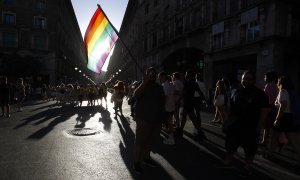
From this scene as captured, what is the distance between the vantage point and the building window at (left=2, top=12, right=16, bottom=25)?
4540cm

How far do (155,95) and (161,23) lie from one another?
33634mm

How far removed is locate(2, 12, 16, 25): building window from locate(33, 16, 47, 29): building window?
9.82 ft

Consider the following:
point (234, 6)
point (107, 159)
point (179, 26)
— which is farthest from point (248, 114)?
point (179, 26)

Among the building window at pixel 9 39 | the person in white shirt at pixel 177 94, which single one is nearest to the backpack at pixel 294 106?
the person in white shirt at pixel 177 94

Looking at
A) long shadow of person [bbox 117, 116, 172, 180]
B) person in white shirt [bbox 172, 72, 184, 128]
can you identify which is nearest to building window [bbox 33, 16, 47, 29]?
long shadow of person [bbox 117, 116, 172, 180]

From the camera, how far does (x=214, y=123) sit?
1188 cm

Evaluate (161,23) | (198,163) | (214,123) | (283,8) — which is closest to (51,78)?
(161,23)

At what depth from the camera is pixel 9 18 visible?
45875 millimetres

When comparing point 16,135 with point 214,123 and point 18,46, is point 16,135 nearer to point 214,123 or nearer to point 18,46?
point 214,123

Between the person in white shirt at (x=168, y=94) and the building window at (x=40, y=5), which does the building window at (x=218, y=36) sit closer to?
the person in white shirt at (x=168, y=94)

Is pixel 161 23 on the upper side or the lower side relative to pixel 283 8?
upper

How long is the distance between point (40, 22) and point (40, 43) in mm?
3315

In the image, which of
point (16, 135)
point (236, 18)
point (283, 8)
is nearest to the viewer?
point (16, 135)

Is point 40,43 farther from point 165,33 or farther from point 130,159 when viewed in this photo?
point 130,159
